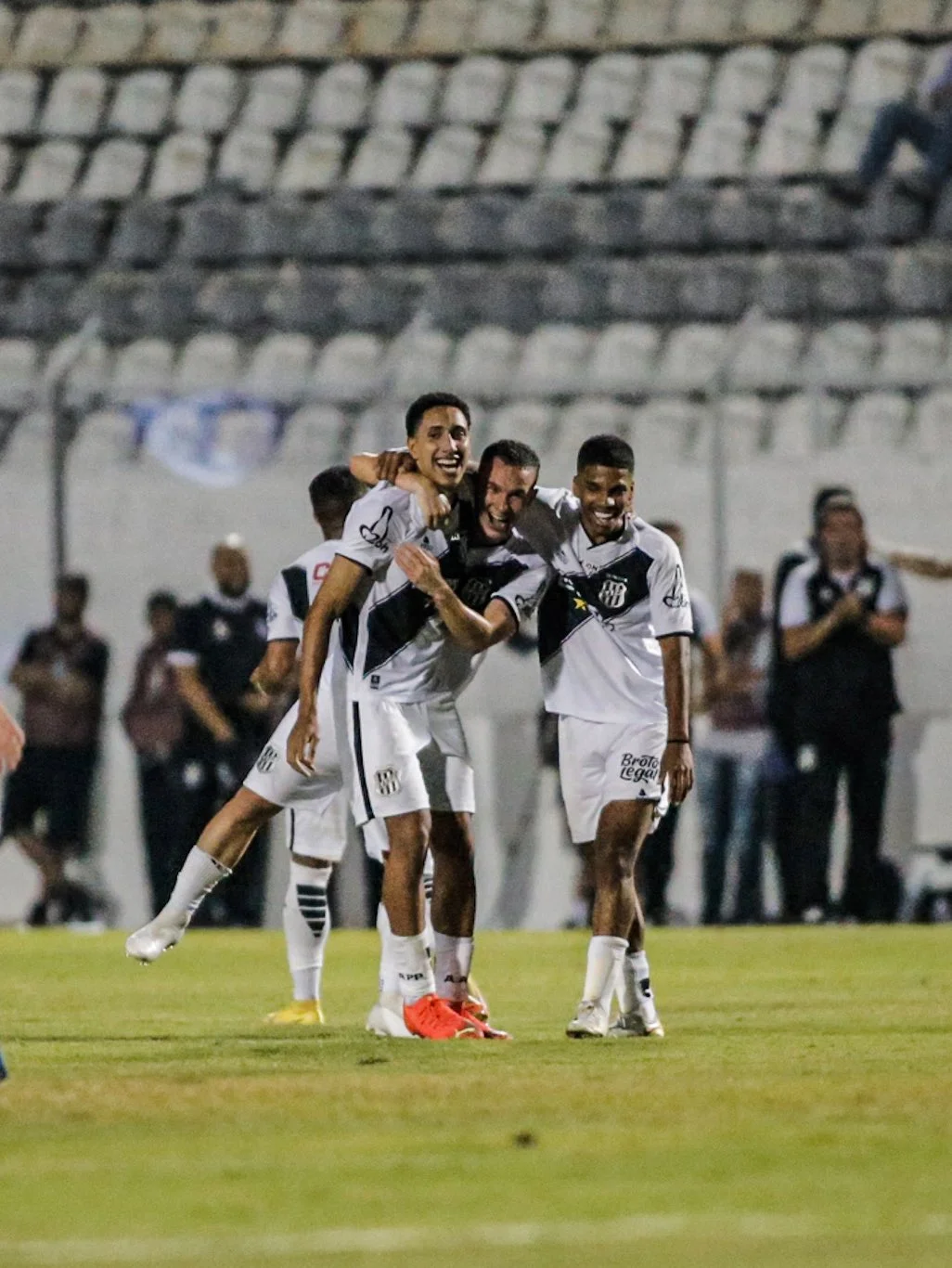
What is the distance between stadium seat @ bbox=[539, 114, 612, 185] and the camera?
70.1 ft

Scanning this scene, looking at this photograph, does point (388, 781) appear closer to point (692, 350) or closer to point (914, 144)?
point (692, 350)

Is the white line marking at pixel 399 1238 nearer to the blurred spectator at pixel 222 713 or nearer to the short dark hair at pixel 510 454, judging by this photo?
the short dark hair at pixel 510 454

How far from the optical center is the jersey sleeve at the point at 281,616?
897cm

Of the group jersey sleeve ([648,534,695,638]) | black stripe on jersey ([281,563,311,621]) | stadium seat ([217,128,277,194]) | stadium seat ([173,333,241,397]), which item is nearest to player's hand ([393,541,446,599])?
jersey sleeve ([648,534,695,638])

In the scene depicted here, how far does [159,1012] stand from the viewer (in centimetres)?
891

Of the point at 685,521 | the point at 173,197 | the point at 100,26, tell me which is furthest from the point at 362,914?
the point at 100,26

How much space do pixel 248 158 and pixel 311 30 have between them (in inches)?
56.8

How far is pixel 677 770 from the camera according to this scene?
7668 millimetres

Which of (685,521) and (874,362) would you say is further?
(874,362)

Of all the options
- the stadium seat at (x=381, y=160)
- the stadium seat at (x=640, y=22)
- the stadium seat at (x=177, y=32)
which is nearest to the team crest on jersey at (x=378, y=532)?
the stadium seat at (x=381, y=160)

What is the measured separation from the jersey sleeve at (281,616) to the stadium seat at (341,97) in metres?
14.2

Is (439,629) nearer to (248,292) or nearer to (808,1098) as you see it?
(808,1098)

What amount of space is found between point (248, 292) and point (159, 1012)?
36.6 feet

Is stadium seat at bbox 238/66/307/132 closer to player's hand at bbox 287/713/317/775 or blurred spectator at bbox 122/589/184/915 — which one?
blurred spectator at bbox 122/589/184/915
